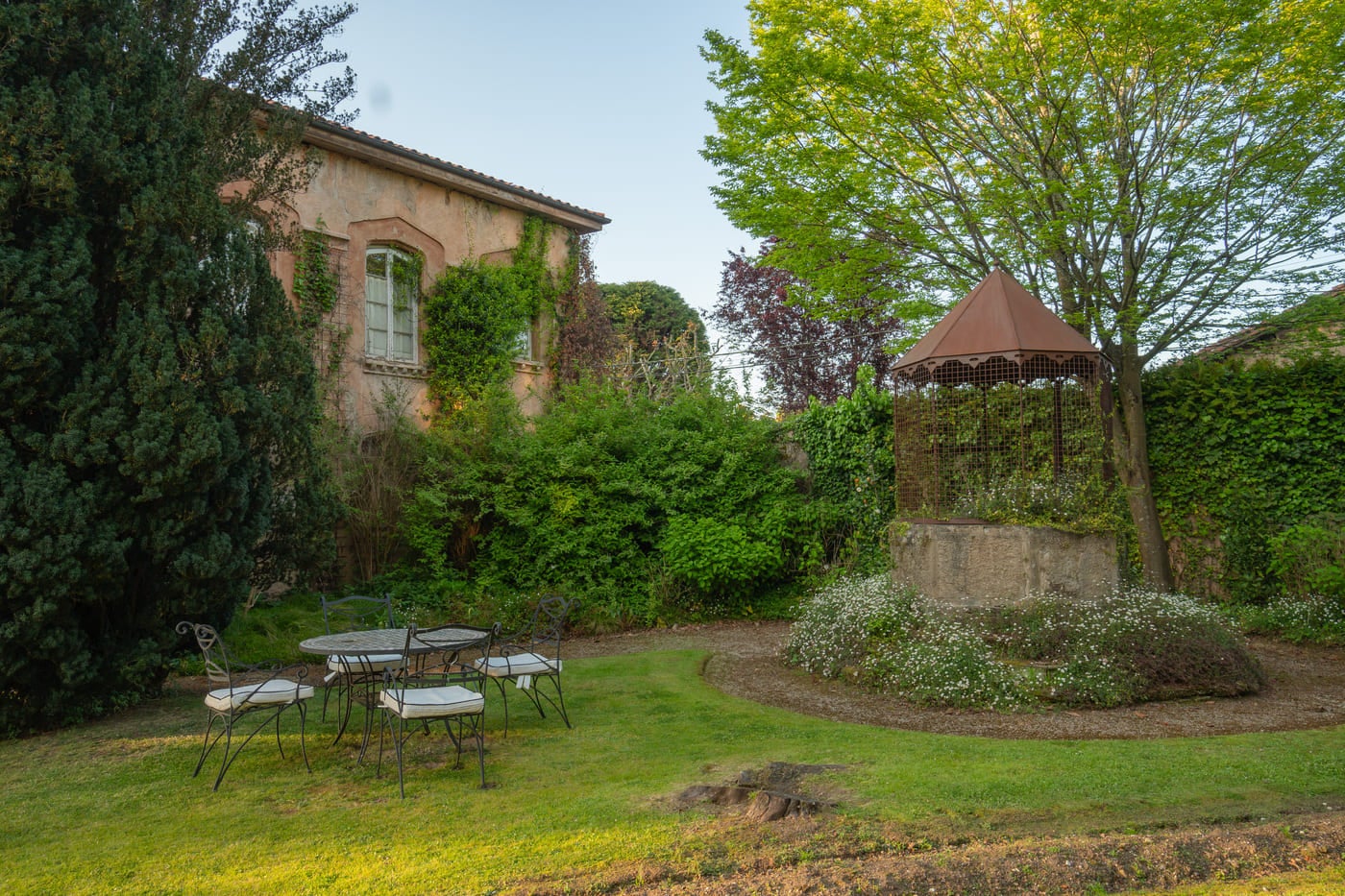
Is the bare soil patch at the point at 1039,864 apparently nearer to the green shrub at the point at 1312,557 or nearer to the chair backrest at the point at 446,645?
the chair backrest at the point at 446,645

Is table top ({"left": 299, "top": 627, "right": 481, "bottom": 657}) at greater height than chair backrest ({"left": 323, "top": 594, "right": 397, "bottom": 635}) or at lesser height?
greater

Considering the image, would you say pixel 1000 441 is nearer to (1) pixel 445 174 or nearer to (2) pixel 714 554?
(2) pixel 714 554

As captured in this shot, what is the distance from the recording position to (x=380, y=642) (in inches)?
233

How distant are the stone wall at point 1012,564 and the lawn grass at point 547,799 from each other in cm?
245

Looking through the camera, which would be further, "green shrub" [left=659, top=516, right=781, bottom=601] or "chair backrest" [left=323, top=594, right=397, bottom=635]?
"green shrub" [left=659, top=516, right=781, bottom=601]

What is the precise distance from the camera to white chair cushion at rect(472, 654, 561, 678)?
6.39 m

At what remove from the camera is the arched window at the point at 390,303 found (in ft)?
46.2

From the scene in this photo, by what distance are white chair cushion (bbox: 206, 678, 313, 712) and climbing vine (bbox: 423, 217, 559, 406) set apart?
8.84 meters

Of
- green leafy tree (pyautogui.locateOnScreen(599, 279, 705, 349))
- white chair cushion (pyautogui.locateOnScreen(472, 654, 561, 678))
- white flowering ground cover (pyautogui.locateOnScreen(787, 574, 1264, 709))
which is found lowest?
white flowering ground cover (pyautogui.locateOnScreen(787, 574, 1264, 709))

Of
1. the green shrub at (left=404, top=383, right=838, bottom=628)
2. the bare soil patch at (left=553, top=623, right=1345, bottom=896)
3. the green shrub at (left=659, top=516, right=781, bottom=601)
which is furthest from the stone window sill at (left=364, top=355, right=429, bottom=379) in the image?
the bare soil patch at (left=553, top=623, right=1345, bottom=896)

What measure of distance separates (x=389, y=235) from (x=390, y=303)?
1.07 metres

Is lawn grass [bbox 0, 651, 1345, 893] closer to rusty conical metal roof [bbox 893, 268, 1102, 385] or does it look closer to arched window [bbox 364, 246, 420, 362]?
rusty conical metal roof [bbox 893, 268, 1102, 385]

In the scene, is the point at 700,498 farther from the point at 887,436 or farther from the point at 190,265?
the point at 190,265

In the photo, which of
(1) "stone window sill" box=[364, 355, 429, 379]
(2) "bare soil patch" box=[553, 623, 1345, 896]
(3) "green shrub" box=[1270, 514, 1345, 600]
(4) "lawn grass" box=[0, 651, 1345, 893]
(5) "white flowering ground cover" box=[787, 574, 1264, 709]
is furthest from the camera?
(1) "stone window sill" box=[364, 355, 429, 379]
